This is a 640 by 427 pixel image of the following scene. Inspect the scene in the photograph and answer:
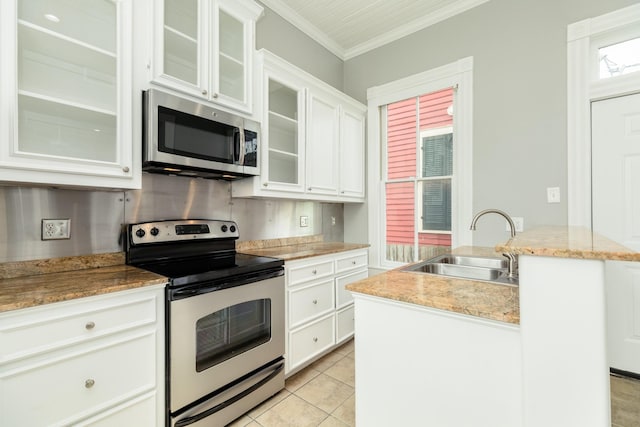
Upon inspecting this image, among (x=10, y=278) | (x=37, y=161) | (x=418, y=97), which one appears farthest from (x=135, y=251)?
(x=418, y=97)

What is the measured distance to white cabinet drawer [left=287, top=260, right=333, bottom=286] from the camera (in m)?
2.12

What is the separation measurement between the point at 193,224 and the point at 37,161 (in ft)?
2.92

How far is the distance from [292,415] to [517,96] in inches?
117

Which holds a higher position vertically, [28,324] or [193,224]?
[193,224]

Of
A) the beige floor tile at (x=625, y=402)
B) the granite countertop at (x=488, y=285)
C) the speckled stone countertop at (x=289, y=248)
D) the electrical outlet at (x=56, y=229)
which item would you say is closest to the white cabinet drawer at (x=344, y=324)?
the speckled stone countertop at (x=289, y=248)

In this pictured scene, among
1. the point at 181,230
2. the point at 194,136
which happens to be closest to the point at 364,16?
the point at 194,136

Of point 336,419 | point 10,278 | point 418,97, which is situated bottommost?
point 336,419

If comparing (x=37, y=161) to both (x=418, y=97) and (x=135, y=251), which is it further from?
(x=418, y=97)

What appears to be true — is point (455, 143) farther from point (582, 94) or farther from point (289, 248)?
point (289, 248)

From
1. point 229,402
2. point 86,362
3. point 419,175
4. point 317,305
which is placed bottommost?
point 229,402

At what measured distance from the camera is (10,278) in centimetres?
138

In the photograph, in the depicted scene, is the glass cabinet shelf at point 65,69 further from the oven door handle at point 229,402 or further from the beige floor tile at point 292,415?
the beige floor tile at point 292,415

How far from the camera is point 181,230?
193cm

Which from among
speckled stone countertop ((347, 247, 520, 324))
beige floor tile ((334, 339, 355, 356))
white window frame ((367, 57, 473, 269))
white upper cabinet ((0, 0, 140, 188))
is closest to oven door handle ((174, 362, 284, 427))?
beige floor tile ((334, 339, 355, 356))
